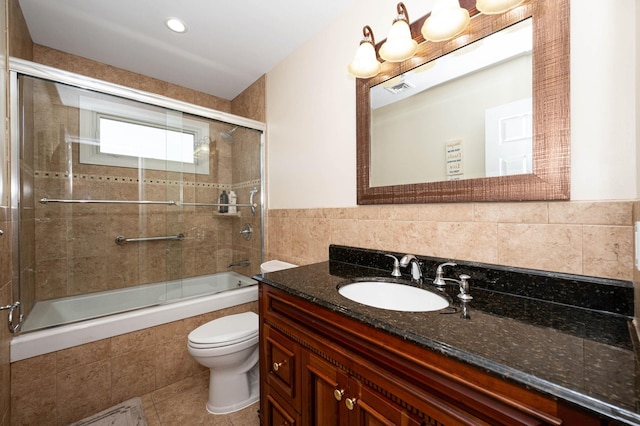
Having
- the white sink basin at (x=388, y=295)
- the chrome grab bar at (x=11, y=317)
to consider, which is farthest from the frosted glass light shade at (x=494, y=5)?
the chrome grab bar at (x=11, y=317)

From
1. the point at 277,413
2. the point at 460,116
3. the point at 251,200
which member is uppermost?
the point at 460,116

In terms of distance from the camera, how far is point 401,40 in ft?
3.81

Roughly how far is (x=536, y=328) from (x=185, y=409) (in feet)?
6.25

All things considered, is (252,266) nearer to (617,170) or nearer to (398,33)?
(398,33)

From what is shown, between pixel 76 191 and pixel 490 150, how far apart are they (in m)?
2.66

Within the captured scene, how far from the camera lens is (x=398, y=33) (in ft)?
3.80

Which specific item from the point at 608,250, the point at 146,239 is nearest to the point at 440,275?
the point at 608,250

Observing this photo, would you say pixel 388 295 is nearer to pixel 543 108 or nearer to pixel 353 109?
pixel 543 108

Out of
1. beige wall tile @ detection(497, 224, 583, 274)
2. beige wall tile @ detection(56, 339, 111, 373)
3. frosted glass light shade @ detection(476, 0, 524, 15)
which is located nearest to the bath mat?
beige wall tile @ detection(56, 339, 111, 373)

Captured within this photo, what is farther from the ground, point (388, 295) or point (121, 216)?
point (121, 216)

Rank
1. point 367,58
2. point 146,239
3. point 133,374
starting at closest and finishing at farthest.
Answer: point 367,58
point 133,374
point 146,239

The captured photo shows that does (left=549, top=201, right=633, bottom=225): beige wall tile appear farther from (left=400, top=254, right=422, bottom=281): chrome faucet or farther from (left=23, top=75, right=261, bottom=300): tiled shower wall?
(left=23, top=75, right=261, bottom=300): tiled shower wall

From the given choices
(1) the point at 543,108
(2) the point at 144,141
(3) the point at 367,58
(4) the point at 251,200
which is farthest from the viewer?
(4) the point at 251,200

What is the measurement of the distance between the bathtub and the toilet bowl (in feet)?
1.01
